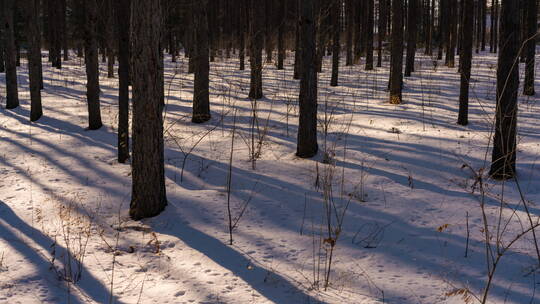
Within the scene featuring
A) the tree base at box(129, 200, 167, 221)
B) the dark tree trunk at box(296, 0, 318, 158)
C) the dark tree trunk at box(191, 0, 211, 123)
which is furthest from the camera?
the dark tree trunk at box(191, 0, 211, 123)

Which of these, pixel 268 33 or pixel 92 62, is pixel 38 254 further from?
pixel 268 33

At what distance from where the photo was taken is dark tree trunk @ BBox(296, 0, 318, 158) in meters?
6.60

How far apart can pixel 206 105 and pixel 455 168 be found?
5.69 m

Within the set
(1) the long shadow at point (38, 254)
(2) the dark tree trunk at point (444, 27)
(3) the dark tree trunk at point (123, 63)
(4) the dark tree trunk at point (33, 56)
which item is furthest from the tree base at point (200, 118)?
(2) the dark tree trunk at point (444, 27)

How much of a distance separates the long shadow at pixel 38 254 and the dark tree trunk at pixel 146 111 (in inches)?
38.6

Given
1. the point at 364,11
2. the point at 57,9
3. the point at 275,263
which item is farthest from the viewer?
the point at 364,11

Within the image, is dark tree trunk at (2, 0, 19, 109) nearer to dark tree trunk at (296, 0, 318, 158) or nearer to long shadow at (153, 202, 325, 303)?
dark tree trunk at (296, 0, 318, 158)

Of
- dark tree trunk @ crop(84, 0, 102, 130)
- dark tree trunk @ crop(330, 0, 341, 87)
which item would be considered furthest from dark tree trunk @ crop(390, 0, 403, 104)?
dark tree trunk @ crop(84, 0, 102, 130)

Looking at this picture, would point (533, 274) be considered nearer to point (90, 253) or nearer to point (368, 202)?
point (368, 202)

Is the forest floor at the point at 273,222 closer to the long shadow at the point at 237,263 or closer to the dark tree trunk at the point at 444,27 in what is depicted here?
the long shadow at the point at 237,263

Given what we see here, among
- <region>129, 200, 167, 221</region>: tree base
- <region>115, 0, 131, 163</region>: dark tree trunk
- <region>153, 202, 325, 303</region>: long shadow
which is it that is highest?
<region>115, 0, 131, 163</region>: dark tree trunk

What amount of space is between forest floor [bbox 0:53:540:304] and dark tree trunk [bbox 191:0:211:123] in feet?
3.28

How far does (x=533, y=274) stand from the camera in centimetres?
359

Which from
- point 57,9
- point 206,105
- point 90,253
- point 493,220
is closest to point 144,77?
point 90,253
